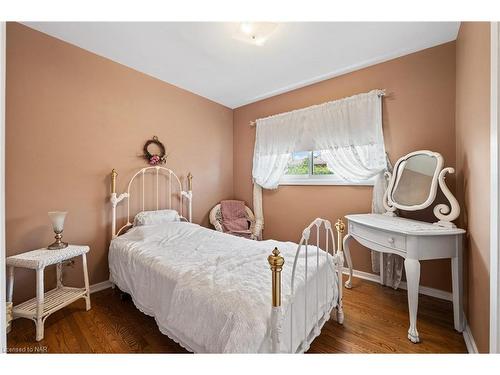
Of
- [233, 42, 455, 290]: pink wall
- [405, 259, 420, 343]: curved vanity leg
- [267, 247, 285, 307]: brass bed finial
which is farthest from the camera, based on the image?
[233, 42, 455, 290]: pink wall

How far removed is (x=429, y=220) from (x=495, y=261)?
1.27 metres

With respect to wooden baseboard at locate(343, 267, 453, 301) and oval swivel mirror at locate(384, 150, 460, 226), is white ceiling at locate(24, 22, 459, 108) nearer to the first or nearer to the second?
oval swivel mirror at locate(384, 150, 460, 226)

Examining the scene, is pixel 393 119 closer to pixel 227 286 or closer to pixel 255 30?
pixel 255 30

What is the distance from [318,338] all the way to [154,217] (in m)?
1.97

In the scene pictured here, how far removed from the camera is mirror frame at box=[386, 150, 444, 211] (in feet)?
5.65

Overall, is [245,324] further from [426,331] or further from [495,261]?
[426,331]

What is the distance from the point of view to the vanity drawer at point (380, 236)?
1.49m

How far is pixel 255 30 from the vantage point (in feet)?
5.41

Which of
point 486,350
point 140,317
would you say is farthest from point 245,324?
point 486,350

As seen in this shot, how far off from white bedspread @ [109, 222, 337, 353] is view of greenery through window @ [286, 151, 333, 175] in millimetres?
1405

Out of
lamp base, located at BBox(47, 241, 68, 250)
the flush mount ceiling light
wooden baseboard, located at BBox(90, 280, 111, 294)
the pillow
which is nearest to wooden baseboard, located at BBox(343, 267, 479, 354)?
→ the pillow

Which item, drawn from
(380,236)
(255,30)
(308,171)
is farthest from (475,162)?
(255,30)

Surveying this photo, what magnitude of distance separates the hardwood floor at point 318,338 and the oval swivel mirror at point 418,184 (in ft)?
2.72

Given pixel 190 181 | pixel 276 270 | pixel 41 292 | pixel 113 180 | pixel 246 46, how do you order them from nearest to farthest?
pixel 276 270 → pixel 41 292 → pixel 246 46 → pixel 113 180 → pixel 190 181
